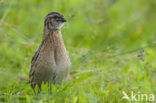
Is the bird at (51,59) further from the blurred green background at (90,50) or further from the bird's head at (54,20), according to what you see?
the blurred green background at (90,50)

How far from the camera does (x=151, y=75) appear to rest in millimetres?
5137

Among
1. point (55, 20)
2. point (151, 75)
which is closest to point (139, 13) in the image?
point (151, 75)

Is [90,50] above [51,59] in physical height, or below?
above

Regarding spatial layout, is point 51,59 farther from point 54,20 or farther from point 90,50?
point 90,50

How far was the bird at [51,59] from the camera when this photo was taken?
412 centimetres

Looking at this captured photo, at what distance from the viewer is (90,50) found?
212 inches

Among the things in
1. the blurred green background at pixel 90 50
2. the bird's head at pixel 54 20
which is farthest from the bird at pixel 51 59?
the blurred green background at pixel 90 50

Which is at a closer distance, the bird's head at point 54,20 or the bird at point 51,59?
the bird at point 51,59

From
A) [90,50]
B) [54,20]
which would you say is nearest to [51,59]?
[54,20]

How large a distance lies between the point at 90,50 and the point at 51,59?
138 cm

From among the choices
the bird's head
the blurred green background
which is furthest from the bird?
the blurred green background

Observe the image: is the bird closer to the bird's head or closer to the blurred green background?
the bird's head

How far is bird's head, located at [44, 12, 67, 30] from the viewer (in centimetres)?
434

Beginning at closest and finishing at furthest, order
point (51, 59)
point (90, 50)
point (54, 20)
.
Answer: point (51, 59)
point (54, 20)
point (90, 50)
